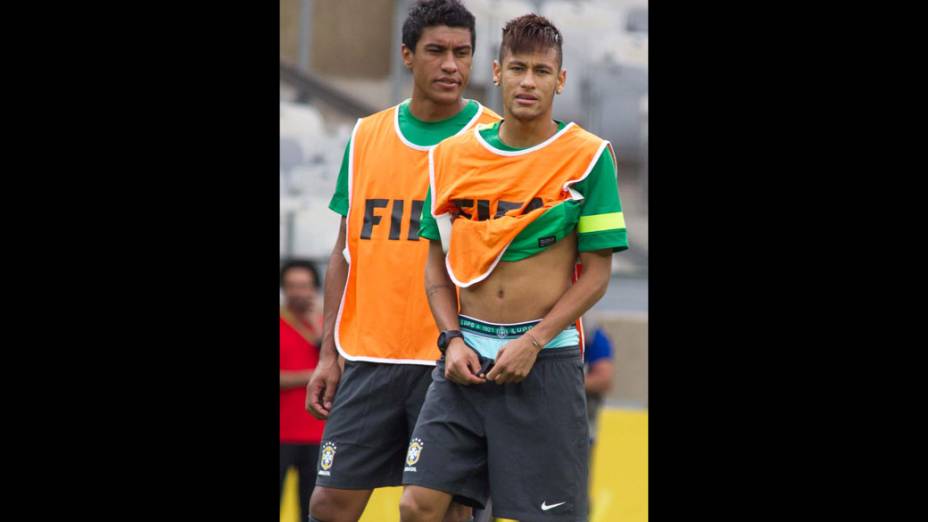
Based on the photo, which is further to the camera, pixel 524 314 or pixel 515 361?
pixel 524 314

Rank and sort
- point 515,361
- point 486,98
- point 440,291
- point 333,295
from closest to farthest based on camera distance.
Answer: point 515,361 → point 440,291 → point 333,295 → point 486,98

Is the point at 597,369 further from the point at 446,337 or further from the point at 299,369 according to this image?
the point at 446,337

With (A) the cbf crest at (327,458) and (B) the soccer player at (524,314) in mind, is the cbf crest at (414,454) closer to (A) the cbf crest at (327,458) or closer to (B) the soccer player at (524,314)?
(B) the soccer player at (524,314)

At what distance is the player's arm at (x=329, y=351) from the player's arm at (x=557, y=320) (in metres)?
0.93

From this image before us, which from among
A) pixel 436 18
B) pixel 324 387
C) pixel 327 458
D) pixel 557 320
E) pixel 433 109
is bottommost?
pixel 327 458

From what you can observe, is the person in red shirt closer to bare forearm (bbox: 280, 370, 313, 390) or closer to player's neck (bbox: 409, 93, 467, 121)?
bare forearm (bbox: 280, 370, 313, 390)

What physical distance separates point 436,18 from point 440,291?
3.19 feet

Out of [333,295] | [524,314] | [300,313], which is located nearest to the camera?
[524,314]

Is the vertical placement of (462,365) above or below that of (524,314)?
below

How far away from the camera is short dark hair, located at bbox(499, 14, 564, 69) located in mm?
3537

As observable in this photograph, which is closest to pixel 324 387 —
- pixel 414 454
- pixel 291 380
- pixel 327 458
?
pixel 327 458

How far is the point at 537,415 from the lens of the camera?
3527mm

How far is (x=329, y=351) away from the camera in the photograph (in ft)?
14.0
